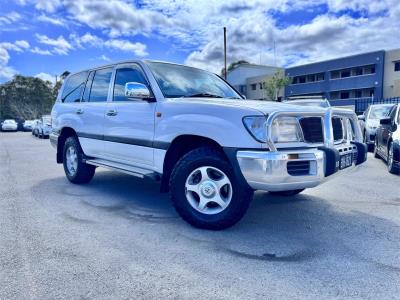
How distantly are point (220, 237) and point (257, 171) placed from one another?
2.71 feet

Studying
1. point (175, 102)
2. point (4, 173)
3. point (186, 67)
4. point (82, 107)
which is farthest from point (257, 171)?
point (4, 173)

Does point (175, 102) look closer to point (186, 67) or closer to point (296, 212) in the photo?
point (186, 67)

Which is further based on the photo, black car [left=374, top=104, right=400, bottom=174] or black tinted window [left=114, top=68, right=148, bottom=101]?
black car [left=374, top=104, right=400, bottom=174]

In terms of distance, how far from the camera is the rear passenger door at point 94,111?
5.25 metres

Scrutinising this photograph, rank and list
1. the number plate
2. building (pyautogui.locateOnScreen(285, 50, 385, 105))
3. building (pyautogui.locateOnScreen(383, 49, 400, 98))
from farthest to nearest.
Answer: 1. building (pyautogui.locateOnScreen(285, 50, 385, 105))
2. building (pyautogui.locateOnScreen(383, 49, 400, 98))
3. the number plate

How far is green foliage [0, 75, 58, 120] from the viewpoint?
58.5 m

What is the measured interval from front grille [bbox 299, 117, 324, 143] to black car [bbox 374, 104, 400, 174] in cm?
397

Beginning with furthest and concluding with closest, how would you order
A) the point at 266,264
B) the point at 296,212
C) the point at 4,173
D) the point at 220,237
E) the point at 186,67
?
the point at 4,173, the point at 186,67, the point at 296,212, the point at 220,237, the point at 266,264

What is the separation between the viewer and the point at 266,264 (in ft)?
9.68

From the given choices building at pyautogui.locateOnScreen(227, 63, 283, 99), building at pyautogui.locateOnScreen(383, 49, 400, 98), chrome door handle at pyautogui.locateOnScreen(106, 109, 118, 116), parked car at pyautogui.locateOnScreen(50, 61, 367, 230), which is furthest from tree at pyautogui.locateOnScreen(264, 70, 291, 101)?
chrome door handle at pyautogui.locateOnScreen(106, 109, 118, 116)

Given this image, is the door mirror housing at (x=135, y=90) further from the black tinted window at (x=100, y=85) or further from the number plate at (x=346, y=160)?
the number plate at (x=346, y=160)

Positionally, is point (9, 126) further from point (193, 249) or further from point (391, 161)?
point (193, 249)

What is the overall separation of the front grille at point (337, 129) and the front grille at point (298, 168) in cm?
87

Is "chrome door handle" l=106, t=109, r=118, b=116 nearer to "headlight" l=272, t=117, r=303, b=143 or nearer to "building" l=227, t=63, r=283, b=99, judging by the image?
"headlight" l=272, t=117, r=303, b=143
